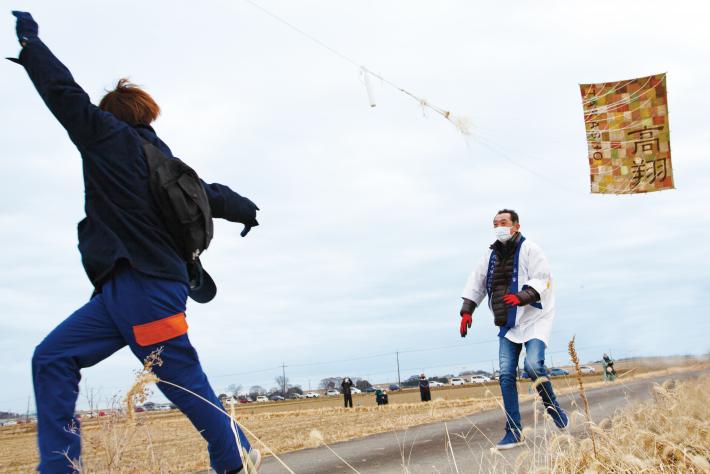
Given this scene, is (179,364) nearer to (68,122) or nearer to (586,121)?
(68,122)

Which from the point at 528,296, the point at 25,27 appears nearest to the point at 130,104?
the point at 25,27

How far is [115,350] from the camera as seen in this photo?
9.04ft

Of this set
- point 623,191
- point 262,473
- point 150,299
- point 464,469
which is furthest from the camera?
point 623,191

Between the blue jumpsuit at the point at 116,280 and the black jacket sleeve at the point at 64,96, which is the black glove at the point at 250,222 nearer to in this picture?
the blue jumpsuit at the point at 116,280

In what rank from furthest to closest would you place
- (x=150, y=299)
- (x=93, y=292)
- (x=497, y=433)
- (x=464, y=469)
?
(x=497, y=433), (x=464, y=469), (x=93, y=292), (x=150, y=299)

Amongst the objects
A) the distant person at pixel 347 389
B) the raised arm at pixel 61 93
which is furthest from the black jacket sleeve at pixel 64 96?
the distant person at pixel 347 389

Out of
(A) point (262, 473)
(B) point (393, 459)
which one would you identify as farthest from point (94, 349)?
(B) point (393, 459)

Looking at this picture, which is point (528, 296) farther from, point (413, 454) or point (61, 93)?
point (61, 93)

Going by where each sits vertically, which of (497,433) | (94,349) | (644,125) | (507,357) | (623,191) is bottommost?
(497,433)

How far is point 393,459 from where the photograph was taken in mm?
4836

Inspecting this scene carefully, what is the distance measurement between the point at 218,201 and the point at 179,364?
798 millimetres

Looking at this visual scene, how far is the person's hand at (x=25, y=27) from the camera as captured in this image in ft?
8.91

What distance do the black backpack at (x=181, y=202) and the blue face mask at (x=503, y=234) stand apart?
120 inches

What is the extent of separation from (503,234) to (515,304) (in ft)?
2.29
